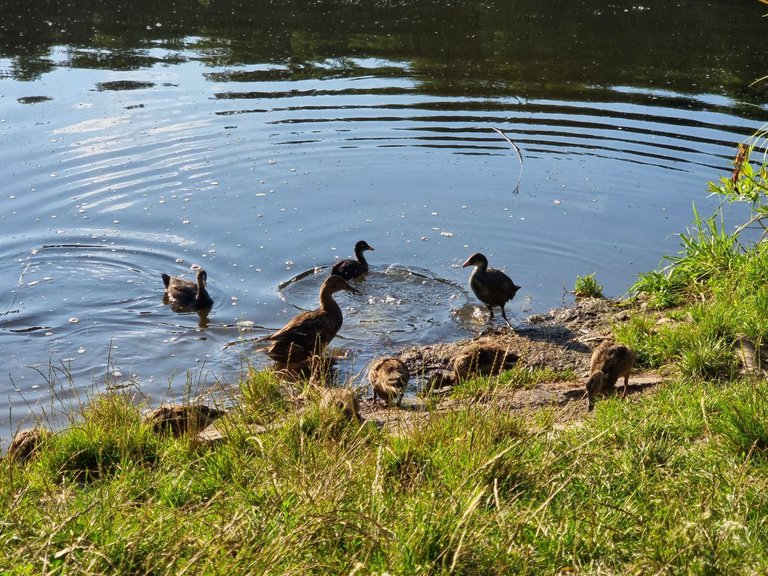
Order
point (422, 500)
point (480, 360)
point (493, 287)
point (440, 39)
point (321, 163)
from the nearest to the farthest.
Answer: point (422, 500), point (480, 360), point (493, 287), point (321, 163), point (440, 39)

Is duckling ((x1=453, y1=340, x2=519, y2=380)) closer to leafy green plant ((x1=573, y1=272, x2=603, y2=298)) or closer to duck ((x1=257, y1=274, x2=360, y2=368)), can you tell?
duck ((x1=257, y1=274, x2=360, y2=368))

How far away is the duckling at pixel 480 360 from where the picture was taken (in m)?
8.93

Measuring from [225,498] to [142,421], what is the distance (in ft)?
7.10

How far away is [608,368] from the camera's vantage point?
7.86 m

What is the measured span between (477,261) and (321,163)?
5.13m

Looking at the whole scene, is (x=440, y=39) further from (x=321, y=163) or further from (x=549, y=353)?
(x=549, y=353)

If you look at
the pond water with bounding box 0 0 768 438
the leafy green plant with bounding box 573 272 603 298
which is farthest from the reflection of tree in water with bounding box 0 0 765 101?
the leafy green plant with bounding box 573 272 603 298

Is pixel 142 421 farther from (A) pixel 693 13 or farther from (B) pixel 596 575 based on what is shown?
(A) pixel 693 13

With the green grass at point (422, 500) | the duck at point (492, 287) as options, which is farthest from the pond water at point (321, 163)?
the green grass at point (422, 500)

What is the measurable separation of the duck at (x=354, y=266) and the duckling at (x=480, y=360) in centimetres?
268

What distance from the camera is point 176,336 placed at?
10.6 m

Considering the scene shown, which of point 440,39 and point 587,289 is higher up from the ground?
point 440,39

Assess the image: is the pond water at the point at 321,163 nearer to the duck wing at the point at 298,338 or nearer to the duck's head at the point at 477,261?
the duck wing at the point at 298,338

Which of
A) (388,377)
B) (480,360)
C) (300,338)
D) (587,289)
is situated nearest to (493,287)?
(587,289)
